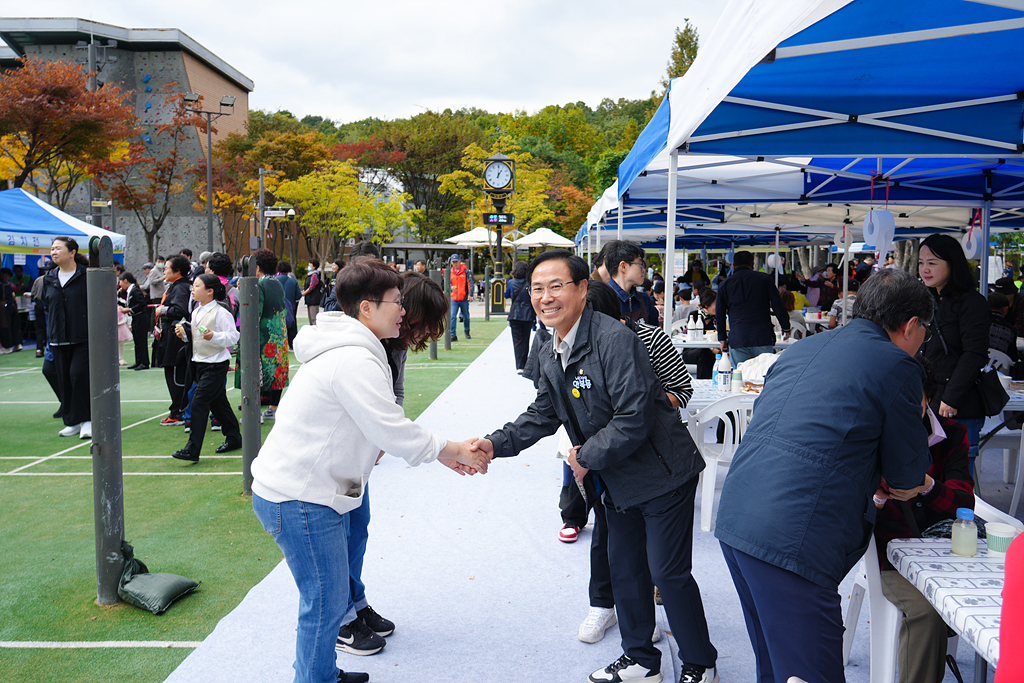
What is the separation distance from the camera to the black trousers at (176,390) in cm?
723

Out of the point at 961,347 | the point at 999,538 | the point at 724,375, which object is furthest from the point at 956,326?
the point at 999,538

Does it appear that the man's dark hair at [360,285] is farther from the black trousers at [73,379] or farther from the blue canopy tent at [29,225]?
the blue canopy tent at [29,225]

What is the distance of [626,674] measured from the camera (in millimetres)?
2887

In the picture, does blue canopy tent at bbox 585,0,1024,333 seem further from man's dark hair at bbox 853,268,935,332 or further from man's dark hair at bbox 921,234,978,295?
man's dark hair at bbox 853,268,935,332

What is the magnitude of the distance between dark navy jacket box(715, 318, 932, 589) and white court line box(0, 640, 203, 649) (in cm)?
260

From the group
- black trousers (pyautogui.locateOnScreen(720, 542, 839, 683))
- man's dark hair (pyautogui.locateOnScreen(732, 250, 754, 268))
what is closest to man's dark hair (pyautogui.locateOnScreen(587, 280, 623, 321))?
black trousers (pyautogui.locateOnScreen(720, 542, 839, 683))

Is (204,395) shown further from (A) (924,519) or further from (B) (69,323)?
(A) (924,519)

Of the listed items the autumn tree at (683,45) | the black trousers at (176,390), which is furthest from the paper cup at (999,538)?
the autumn tree at (683,45)

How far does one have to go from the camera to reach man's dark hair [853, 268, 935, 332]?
206 cm

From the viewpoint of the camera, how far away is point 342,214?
40.5 metres

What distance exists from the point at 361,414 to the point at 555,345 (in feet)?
2.78

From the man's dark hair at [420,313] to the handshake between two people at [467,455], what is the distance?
0.68m

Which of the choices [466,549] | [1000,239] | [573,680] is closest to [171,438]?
[466,549]

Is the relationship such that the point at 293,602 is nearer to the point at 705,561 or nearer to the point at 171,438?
the point at 705,561
